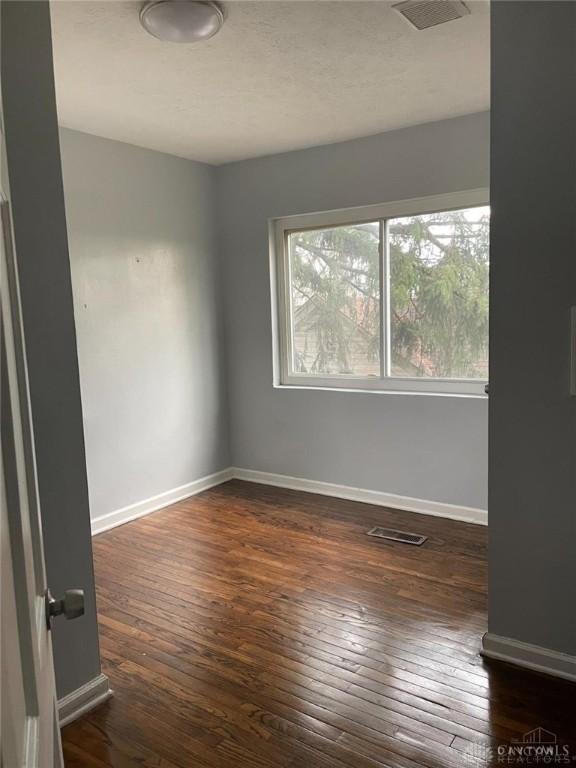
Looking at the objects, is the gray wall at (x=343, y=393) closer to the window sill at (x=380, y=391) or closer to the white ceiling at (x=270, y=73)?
the window sill at (x=380, y=391)

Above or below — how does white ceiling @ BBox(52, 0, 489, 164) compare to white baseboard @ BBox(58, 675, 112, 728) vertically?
above

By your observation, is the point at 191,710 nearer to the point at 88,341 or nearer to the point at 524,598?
the point at 524,598

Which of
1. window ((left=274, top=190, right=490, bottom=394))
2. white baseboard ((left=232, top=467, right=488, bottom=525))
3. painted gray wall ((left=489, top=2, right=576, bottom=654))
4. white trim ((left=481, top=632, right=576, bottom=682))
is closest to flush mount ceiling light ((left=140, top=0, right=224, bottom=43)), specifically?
painted gray wall ((left=489, top=2, right=576, bottom=654))

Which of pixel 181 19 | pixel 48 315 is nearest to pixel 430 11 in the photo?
pixel 181 19

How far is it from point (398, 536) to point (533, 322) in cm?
181

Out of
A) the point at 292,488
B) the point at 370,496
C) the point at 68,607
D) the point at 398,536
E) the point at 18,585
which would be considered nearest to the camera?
the point at 18,585

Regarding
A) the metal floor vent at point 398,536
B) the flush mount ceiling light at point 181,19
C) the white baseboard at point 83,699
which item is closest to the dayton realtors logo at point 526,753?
the white baseboard at point 83,699

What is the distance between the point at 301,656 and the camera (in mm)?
2322

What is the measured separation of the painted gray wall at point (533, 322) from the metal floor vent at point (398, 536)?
1146 millimetres

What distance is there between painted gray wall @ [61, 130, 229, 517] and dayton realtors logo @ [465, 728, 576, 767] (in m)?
2.67

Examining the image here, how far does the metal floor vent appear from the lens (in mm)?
3389

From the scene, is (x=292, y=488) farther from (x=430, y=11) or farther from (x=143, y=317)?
(x=430, y=11)

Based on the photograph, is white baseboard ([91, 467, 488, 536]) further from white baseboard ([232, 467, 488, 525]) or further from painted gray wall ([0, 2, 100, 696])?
painted gray wall ([0, 2, 100, 696])

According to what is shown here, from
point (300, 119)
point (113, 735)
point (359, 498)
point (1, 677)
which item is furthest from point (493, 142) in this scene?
point (359, 498)
